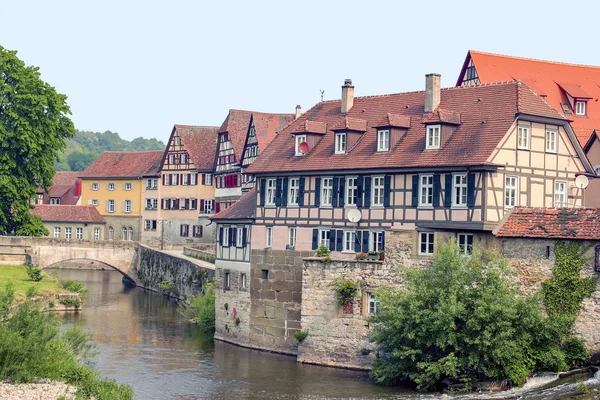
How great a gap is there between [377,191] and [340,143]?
3.16 meters

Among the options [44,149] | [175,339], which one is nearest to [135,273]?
[44,149]

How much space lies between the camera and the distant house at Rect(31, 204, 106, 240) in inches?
3642

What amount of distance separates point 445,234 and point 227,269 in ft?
42.4

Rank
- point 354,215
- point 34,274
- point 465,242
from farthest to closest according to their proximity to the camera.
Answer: point 34,274 < point 354,215 < point 465,242

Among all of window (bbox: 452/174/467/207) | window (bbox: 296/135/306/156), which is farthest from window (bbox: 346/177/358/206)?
window (bbox: 452/174/467/207)

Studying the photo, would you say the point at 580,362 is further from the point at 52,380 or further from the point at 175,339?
the point at 175,339

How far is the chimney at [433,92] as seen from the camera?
1774 inches

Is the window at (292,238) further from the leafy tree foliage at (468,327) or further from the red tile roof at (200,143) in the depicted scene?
the red tile roof at (200,143)

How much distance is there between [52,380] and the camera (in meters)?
35.6

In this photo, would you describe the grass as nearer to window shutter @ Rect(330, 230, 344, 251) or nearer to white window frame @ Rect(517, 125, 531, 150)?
window shutter @ Rect(330, 230, 344, 251)

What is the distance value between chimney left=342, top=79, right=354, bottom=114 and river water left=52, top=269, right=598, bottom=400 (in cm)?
1054

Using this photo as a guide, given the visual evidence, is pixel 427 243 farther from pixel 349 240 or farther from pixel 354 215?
pixel 349 240

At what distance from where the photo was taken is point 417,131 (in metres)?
44.3

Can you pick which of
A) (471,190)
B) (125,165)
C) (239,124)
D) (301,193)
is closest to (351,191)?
(301,193)
